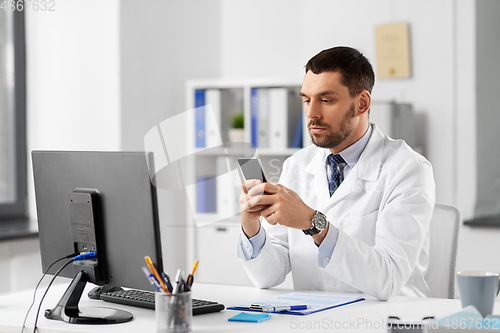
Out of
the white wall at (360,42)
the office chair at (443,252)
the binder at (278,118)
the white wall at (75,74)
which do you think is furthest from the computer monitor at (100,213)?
the white wall at (360,42)

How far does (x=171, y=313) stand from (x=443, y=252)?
939mm

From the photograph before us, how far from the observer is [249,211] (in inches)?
60.6

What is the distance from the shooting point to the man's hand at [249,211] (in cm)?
146

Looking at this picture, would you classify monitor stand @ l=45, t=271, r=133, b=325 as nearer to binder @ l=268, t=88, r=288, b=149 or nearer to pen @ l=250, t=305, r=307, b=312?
pen @ l=250, t=305, r=307, b=312

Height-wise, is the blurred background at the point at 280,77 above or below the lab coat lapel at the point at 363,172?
above

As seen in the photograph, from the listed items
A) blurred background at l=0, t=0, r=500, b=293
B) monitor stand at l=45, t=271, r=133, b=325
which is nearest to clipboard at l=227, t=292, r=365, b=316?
monitor stand at l=45, t=271, r=133, b=325

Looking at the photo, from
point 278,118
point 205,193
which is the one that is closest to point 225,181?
point 205,193

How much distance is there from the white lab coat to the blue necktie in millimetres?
25

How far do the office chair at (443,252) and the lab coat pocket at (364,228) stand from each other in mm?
191

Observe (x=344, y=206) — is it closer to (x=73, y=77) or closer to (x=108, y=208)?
(x=108, y=208)

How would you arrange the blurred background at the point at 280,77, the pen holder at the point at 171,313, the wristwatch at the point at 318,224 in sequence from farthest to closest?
the blurred background at the point at 280,77
the wristwatch at the point at 318,224
the pen holder at the point at 171,313

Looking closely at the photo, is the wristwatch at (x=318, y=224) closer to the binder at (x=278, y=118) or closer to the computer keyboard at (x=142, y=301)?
the computer keyboard at (x=142, y=301)

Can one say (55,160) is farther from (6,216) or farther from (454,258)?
(6,216)

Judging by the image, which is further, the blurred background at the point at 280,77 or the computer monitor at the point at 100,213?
the blurred background at the point at 280,77
